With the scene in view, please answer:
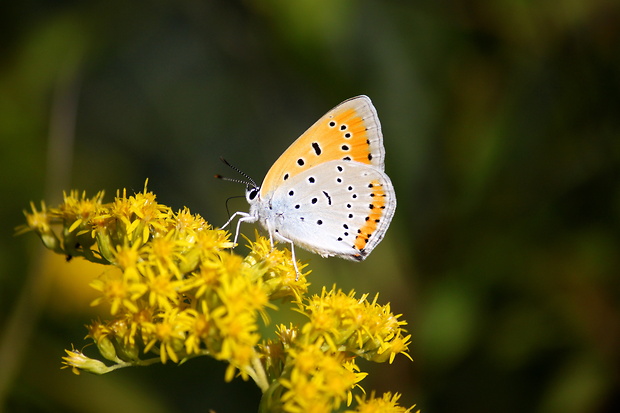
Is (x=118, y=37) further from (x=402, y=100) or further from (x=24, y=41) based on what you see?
(x=402, y=100)

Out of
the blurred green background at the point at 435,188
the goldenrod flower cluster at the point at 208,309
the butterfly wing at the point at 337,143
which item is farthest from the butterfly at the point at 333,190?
the blurred green background at the point at 435,188

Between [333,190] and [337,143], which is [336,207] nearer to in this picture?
[333,190]

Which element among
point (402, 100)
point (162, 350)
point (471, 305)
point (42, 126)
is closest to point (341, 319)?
point (162, 350)

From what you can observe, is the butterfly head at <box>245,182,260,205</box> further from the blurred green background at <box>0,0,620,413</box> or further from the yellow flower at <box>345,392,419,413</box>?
the yellow flower at <box>345,392,419,413</box>

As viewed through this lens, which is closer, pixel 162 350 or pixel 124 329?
pixel 162 350

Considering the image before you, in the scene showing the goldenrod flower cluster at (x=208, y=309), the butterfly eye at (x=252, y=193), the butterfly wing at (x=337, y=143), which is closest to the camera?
the goldenrod flower cluster at (x=208, y=309)

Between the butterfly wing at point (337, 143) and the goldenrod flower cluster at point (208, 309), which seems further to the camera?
the butterfly wing at point (337, 143)

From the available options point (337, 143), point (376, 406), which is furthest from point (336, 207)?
point (376, 406)

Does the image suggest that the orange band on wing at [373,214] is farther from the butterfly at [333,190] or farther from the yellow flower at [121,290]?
the yellow flower at [121,290]
